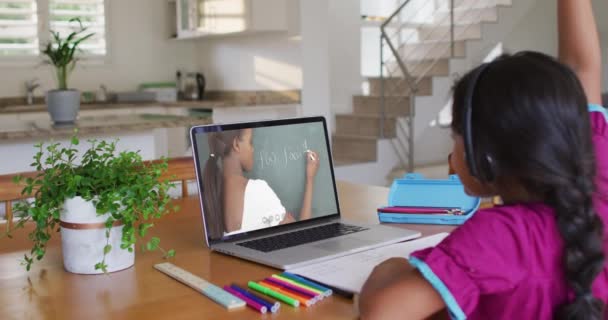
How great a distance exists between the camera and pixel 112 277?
119 centimetres

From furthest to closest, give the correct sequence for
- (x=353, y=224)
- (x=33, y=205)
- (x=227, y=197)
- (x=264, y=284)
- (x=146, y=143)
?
1. (x=146, y=143)
2. (x=353, y=224)
3. (x=227, y=197)
4. (x=33, y=205)
5. (x=264, y=284)

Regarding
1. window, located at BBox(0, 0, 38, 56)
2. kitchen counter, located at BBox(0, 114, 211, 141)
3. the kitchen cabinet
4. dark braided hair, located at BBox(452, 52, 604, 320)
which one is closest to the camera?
dark braided hair, located at BBox(452, 52, 604, 320)

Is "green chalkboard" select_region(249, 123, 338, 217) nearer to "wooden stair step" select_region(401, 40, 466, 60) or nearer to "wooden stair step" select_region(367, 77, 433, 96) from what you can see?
"wooden stair step" select_region(367, 77, 433, 96)

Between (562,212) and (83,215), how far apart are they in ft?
2.48

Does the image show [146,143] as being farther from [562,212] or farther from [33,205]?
[562,212]

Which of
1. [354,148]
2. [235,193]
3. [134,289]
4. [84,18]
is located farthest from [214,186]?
[84,18]

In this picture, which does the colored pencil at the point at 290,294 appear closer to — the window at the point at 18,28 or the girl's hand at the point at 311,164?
the girl's hand at the point at 311,164

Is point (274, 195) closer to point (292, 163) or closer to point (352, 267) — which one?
point (292, 163)

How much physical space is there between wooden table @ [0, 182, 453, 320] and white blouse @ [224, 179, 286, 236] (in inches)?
4.1

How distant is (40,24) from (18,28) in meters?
0.18

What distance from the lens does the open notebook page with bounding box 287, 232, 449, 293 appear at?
43.7 inches

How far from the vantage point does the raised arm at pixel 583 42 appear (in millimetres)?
1216

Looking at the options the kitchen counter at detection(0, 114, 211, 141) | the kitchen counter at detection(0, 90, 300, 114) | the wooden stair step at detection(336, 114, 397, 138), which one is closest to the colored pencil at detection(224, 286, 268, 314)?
the kitchen counter at detection(0, 114, 211, 141)

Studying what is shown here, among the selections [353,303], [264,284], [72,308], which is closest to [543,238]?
[353,303]
